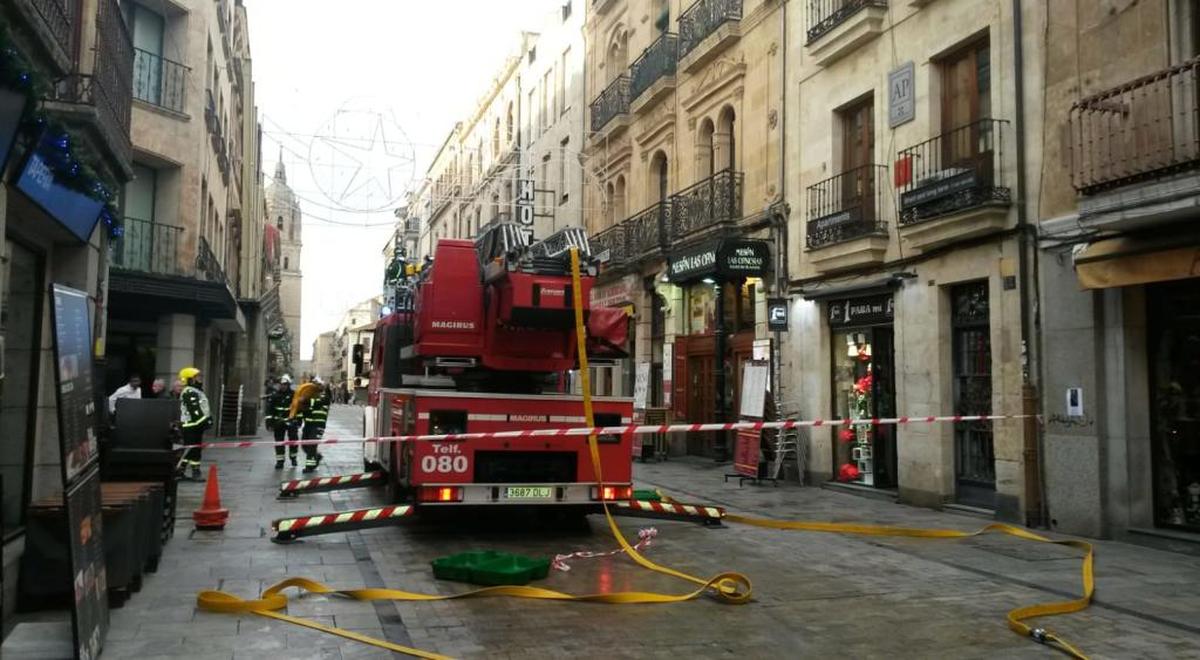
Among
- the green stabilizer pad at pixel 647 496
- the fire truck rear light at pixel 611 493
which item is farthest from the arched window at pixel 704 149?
the fire truck rear light at pixel 611 493

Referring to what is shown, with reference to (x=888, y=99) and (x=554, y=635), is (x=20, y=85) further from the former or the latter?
(x=888, y=99)

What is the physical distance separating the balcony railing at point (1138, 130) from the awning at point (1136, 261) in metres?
Result: 0.65

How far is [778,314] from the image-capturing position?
1611cm

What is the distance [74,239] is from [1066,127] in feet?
33.9

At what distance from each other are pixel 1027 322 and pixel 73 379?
10043 mm

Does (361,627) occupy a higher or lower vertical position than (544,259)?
lower

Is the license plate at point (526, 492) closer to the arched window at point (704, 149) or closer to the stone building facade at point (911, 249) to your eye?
the stone building facade at point (911, 249)

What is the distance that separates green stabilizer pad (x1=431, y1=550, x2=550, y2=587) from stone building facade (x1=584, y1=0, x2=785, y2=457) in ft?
33.6

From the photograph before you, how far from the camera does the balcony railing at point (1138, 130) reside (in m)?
8.59

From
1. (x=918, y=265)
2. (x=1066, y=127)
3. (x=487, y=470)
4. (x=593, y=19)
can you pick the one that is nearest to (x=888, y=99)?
(x=918, y=265)

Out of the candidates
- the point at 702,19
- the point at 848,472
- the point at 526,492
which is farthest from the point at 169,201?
the point at 848,472

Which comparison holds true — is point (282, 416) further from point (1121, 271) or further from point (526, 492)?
point (1121, 271)

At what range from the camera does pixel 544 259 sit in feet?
30.2

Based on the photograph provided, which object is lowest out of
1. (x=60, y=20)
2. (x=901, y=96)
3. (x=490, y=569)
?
(x=490, y=569)
